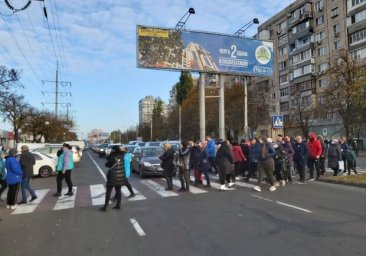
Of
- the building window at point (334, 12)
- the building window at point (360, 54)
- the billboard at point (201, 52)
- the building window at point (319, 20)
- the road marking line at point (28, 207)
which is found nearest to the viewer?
the road marking line at point (28, 207)

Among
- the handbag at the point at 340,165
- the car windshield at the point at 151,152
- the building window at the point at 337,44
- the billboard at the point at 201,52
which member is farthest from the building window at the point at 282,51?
the handbag at the point at 340,165

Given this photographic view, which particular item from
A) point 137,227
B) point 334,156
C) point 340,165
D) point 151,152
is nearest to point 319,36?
point 151,152

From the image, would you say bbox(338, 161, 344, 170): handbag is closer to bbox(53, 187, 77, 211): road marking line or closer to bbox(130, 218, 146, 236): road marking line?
bbox(53, 187, 77, 211): road marking line

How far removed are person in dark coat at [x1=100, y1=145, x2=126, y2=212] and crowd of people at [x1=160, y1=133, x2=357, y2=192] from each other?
3667mm

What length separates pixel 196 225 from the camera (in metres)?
8.47

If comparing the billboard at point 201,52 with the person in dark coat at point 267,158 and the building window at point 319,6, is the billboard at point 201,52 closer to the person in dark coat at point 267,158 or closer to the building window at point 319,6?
the person in dark coat at point 267,158

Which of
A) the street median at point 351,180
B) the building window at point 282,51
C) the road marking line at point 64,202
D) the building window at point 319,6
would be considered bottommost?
the road marking line at point 64,202

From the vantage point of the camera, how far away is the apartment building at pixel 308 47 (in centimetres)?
5656

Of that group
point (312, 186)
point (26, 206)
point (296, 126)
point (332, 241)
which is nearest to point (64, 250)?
point (332, 241)

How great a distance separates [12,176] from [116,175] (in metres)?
2.91

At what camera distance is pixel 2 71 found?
33.9m

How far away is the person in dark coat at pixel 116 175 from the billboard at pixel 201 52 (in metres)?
19.4

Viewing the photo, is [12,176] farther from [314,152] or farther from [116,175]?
[314,152]

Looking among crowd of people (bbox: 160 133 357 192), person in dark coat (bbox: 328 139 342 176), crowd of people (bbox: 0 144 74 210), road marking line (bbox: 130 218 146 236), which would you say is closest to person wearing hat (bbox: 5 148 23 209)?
crowd of people (bbox: 0 144 74 210)
